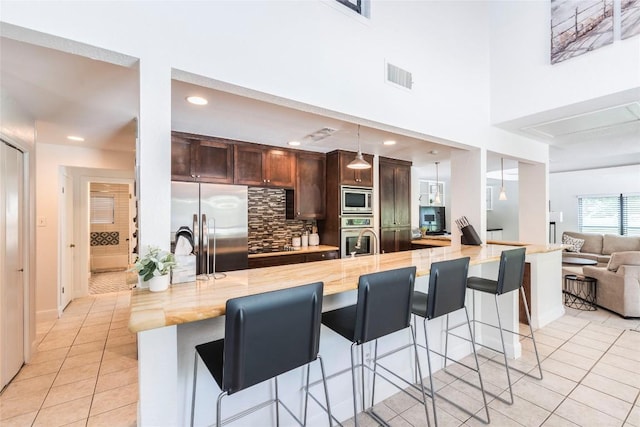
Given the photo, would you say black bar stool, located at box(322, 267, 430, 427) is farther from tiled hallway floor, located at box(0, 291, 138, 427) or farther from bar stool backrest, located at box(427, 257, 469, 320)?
tiled hallway floor, located at box(0, 291, 138, 427)

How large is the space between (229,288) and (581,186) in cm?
920

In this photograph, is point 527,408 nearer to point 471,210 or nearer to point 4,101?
point 471,210

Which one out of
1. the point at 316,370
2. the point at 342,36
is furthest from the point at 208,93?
the point at 316,370

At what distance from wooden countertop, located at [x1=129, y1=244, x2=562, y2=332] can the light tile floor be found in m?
1.06

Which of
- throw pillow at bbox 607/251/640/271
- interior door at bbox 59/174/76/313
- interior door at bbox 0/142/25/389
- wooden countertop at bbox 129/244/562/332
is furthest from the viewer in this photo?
interior door at bbox 59/174/76/313

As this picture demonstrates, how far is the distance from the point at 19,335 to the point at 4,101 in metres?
2.03

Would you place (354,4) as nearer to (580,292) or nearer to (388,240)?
(388,240)

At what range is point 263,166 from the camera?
399 centimetres

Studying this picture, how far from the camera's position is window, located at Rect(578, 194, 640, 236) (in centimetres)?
664

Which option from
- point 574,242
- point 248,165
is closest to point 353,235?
point 248,165

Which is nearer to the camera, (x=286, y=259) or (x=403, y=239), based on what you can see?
(x=286, y=259)

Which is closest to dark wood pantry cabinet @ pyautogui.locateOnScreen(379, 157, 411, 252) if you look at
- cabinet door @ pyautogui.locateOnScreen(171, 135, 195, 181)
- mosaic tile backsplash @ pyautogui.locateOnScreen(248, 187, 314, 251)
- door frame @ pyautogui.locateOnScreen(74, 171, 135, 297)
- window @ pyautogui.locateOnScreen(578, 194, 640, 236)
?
mosaic tile backsplash @ pyautogui.locateOnScreen(248, 187, 314, 251)

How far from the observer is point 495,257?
2.40m

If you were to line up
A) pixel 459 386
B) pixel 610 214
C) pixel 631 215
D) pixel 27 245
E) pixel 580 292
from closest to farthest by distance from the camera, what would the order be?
1. pixel 459 386
2. pixel 27 245
3. pixel 580 292
4. pixel 631 215
5. pixel 610 214
